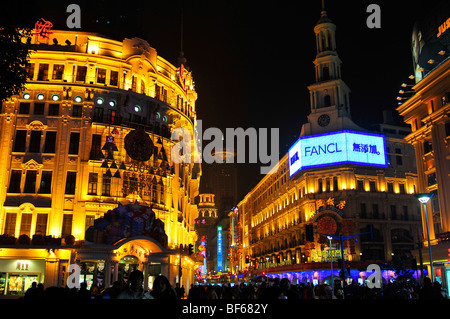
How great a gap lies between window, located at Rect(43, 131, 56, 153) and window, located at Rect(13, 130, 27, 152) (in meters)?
2.01

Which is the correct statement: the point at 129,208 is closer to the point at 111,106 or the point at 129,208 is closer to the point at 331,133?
the point at 111,106

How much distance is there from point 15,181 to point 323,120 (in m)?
44.5

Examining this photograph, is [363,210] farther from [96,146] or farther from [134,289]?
[134,289]

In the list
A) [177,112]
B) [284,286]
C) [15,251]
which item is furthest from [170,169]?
[284,286]

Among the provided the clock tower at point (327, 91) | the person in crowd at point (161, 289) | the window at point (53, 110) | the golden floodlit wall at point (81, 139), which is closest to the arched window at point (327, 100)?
the clock tower at point (327, 91)

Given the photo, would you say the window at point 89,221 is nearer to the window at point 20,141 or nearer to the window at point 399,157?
the window at point 20,141

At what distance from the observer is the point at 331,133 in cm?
6116

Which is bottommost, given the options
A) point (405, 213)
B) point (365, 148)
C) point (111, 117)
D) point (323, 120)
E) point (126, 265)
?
point (126, 265)

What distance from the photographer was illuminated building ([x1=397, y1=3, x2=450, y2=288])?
3506 centimetres

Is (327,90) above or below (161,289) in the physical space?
above

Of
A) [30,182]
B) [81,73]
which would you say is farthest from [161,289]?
[81,73]

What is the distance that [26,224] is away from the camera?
38375 mm

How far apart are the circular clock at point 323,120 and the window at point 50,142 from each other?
40134 millimetres

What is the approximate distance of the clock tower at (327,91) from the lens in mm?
63812
